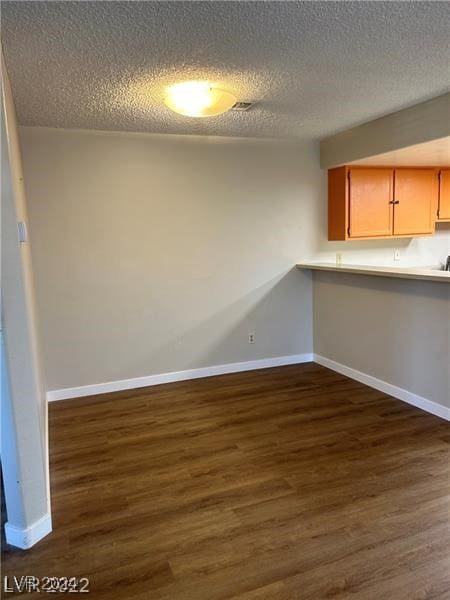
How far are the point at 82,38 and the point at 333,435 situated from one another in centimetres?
276

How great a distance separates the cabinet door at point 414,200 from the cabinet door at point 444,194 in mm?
94

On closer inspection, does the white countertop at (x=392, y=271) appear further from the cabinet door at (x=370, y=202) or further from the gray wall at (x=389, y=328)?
the cabinet door at (x=370, y=202)

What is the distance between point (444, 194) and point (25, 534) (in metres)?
4.93

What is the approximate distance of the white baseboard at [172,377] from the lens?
3.86m

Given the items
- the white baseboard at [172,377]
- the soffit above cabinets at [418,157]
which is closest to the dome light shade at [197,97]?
the soffit above cabinets at [418,157]

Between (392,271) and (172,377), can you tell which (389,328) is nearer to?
(392,271)

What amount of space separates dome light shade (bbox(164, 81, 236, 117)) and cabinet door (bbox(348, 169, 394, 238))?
2.05 metres

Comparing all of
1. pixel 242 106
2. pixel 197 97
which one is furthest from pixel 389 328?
pixel 197 97

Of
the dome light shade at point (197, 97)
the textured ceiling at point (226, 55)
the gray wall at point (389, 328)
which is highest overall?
the textured ceiling at point (226, 55)

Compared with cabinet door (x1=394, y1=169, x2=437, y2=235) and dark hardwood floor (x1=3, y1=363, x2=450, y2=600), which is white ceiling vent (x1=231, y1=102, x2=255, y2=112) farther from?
dark hardwood floor (x1=3, y1=363, x2=450, y2=600)

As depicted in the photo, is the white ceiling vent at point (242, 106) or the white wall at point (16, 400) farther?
the white ceiling vent at point (242, 106)

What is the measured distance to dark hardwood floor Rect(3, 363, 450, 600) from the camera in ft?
5.82

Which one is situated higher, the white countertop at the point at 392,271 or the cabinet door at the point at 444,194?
the cabinet door at the point at 444,194

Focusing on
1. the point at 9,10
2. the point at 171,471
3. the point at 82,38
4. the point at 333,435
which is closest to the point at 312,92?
the point at 82,38
